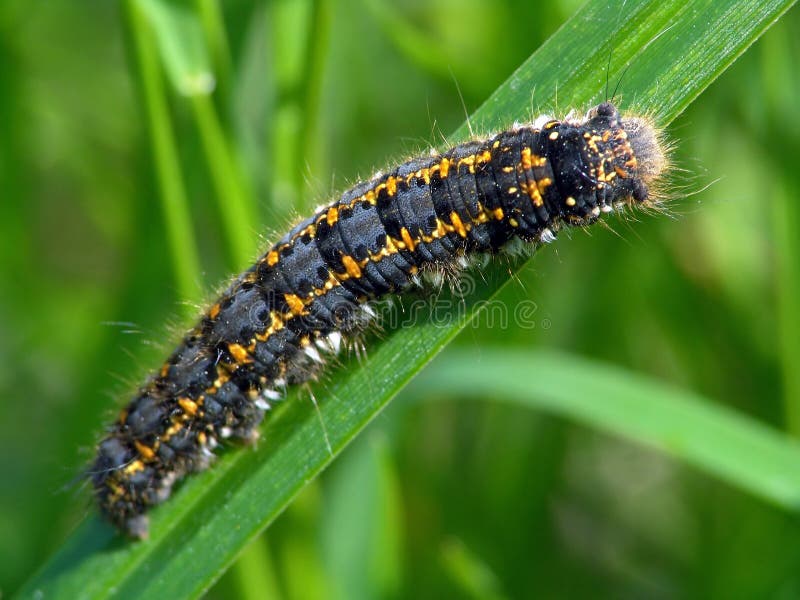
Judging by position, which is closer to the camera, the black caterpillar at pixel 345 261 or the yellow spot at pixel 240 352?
the black caterpillar at pixel 345 261

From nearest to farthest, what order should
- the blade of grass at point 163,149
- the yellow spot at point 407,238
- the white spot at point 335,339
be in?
the yellow spot at point 407,238
the white spot at point 335,339
the blade of grass at point 163,149

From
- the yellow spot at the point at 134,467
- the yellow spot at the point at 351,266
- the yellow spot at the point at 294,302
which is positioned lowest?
the yellow spot at the point at 134,467

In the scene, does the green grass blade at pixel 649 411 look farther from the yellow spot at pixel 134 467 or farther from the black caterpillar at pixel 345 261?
the yellow spot at pixel 134 467

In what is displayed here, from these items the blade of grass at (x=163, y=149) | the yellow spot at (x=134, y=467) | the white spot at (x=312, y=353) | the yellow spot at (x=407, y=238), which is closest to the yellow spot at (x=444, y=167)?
the yellow spot at (x=407, y=238)

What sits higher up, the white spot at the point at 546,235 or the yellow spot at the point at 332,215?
the white spot at the point at 546,235

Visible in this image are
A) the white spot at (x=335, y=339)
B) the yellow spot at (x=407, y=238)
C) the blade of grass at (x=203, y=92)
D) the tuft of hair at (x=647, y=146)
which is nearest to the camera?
the tuft of hair at (x=647, y=146)

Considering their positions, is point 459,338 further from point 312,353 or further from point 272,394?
point 272,394

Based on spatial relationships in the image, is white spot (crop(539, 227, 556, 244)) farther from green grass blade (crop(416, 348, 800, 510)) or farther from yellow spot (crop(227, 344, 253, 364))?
yellow spot (crop(227, 344, 253, 364))
